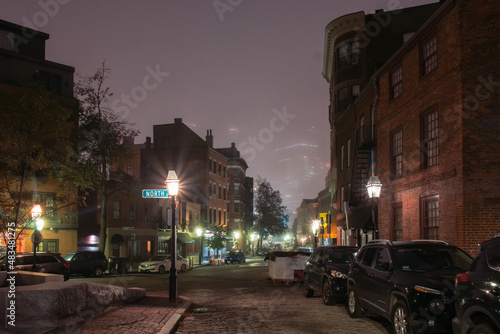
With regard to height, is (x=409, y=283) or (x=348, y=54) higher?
(x=348, y=54)

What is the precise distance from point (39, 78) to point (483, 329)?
39.4 meters

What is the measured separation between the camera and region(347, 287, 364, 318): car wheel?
11359 mm

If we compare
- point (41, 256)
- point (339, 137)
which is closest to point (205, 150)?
point (339, 137)

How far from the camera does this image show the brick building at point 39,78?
36594 mm

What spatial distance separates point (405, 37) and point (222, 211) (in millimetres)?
40298

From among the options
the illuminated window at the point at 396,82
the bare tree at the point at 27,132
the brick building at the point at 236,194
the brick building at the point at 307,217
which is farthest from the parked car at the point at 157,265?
the brick building at the point at 307,217

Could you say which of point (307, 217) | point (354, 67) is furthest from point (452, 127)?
point (307, 217)

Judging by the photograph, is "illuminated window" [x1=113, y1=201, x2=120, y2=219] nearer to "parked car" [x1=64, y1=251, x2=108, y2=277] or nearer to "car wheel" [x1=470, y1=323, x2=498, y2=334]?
"parked car" [x1=64, y1=251, x2=108, y2=277]

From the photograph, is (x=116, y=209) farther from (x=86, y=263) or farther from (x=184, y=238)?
(x=86, y=263)

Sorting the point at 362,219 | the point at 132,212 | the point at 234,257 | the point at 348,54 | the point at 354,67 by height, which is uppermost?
the point at 348,54

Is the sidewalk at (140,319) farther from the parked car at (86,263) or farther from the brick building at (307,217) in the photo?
the brick building at (307,217)

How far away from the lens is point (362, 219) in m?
25.1

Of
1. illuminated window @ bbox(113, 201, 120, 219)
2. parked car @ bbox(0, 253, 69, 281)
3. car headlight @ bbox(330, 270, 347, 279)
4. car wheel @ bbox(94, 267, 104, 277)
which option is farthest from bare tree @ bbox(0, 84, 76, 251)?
illuminated window @ bbox(113, 201, 120, 219)

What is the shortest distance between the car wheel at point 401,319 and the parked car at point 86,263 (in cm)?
2422
